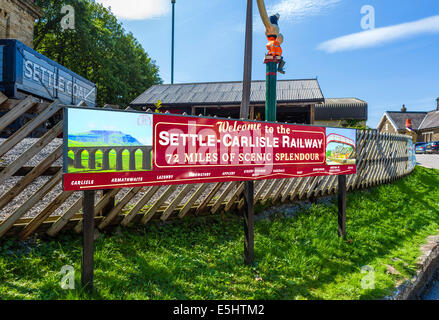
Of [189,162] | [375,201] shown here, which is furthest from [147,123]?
[375,201]

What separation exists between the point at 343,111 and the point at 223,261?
29632 millimetres

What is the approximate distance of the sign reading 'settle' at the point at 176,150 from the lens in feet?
7.99

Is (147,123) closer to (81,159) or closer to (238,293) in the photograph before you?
(81,159)

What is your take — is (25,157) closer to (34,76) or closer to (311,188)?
(311,188)

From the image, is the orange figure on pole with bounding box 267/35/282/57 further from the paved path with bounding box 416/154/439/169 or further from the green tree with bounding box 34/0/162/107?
the green tree with bounding box 34/0/162/107

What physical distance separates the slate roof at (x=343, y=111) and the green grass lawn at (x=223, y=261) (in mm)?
25850

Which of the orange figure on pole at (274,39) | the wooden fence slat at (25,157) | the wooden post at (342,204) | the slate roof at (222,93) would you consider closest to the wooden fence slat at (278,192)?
the wooden post at (342,204)

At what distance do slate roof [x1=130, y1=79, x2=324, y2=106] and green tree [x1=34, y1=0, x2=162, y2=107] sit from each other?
9927 millimetres

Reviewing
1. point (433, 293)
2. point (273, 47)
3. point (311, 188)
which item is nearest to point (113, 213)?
point (311, 188)

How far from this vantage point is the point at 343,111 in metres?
29.4

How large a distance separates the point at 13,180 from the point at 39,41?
26.4 m

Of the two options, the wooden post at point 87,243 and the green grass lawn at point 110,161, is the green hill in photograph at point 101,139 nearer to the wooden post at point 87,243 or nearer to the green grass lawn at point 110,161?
the green grass lawn at point 110,161

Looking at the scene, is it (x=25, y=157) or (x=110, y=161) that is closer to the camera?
(x=110, y=161)

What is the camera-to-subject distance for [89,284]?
2.68 m
